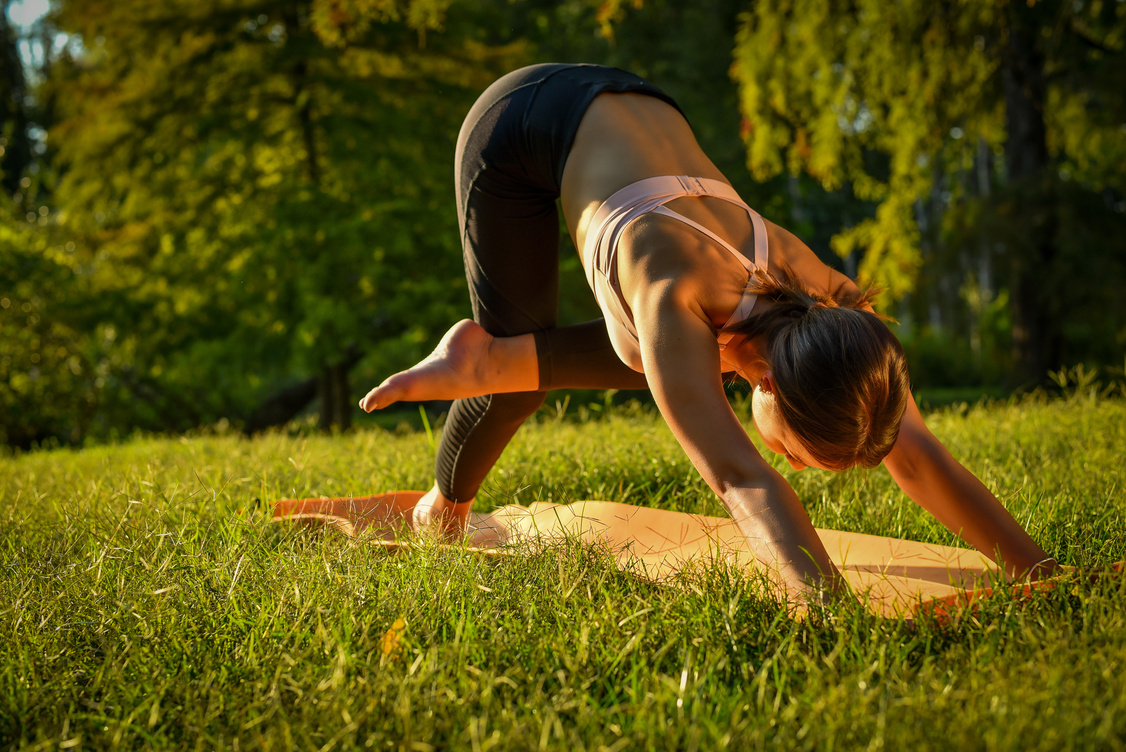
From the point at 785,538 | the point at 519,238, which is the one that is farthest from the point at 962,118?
the point at 785,538

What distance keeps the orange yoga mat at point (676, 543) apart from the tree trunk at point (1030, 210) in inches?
209

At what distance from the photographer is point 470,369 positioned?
2.29 m

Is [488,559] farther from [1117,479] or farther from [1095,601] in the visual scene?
[1117,479]

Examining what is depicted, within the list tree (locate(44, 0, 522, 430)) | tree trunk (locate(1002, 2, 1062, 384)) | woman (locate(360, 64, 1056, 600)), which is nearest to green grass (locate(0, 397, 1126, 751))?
woman (locate(360, 64, 1056, 600))

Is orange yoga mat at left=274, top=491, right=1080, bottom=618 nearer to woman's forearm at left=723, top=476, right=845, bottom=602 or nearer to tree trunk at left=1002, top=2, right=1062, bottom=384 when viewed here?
woman's forearm at left=723, top=476, right=845, bottom=602

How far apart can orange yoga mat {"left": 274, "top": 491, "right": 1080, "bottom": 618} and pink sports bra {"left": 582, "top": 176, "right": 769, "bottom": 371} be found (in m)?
0.49

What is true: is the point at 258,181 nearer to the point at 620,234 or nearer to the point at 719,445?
the point at 620,234

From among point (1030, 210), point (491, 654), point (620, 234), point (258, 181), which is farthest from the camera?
point (258, 181)

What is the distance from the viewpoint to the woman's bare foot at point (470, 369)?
2219 mm

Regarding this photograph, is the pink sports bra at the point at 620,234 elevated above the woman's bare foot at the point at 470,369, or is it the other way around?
the pink sports bra at the point at 620,234

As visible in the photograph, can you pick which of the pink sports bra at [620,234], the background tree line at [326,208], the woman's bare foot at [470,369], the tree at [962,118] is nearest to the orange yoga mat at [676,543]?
the woman's bare foot at [470,369]

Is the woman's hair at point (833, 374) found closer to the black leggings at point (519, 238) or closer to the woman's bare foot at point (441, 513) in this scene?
the black leggings at point (519, 238)

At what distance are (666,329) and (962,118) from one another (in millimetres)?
6554

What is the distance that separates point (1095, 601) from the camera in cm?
156
